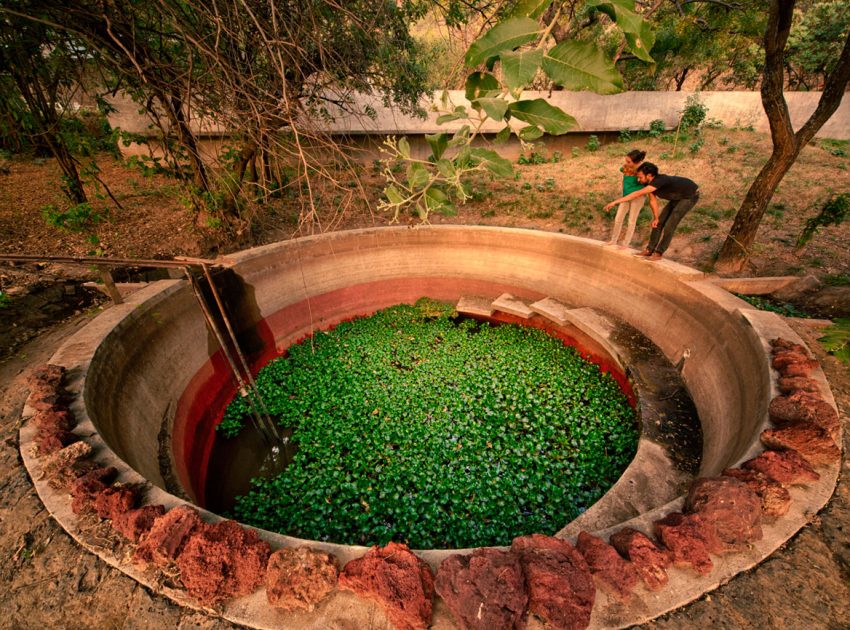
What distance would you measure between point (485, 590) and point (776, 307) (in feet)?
16.4

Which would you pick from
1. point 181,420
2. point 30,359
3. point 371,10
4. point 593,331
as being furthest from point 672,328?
point 30,359

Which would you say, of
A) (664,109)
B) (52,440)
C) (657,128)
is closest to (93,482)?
(52,440)

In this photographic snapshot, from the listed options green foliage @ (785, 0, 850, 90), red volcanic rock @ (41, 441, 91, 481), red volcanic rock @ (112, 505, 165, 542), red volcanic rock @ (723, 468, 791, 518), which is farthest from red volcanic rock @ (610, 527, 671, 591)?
green foliage @ (785, 0, 850, 90)

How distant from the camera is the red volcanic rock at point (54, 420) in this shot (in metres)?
2.40

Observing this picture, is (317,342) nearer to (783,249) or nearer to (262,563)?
(262,563)

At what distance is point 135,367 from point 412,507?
3150 millimetres

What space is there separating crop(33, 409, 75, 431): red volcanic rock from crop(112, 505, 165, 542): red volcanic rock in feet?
3.29

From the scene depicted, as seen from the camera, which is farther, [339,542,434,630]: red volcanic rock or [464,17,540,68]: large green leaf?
[339,542,434,630]: red volcanic rock

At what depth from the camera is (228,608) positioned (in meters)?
1.58

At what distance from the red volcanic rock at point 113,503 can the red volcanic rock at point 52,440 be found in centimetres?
66

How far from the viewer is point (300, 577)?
160 centimetres

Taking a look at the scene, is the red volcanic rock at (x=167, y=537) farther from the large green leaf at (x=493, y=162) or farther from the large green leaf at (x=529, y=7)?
the large green leaf at (x=529, y=7)

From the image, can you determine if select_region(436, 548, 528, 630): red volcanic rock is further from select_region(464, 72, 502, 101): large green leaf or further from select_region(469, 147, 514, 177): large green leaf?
select_region(464, 72, 502, 101): large green leaf

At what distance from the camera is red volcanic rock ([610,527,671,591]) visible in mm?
1605
